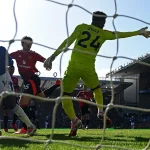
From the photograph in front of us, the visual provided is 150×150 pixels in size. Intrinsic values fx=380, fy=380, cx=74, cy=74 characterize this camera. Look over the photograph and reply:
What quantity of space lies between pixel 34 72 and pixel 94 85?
1.42 m

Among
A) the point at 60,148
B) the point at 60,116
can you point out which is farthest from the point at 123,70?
the point at 60,148

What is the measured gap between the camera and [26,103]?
20.4ft

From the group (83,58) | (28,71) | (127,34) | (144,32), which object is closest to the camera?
(144,32)

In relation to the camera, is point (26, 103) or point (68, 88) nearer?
point (68, 88)

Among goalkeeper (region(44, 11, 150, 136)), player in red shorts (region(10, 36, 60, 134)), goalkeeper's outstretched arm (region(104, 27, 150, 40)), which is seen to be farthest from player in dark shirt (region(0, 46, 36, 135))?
goalkeeper's outstretched arm (region(104, 27, 150, 40))

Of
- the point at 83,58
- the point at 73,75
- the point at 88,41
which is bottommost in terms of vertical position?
the point at 73,75

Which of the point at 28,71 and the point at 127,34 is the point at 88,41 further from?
the point at 28,71

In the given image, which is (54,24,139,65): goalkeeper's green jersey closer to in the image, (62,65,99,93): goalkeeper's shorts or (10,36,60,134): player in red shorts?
(62,65,99,93): goalkeeper's shorts

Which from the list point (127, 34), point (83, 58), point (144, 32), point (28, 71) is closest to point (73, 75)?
point (83, 58)

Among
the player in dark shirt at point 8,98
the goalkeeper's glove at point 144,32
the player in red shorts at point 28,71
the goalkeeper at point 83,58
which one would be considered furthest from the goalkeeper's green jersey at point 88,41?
the player in red shorts at point 28,71

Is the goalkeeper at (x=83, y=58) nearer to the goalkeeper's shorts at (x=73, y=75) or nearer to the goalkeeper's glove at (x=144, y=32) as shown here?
the goalkeeper's shorts at (x=73, y=75)

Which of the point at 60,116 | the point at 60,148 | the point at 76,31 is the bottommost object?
the point at 60,116

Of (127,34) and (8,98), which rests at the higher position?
(127,34)

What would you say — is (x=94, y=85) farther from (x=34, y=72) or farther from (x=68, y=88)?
(x=34, y=72)
